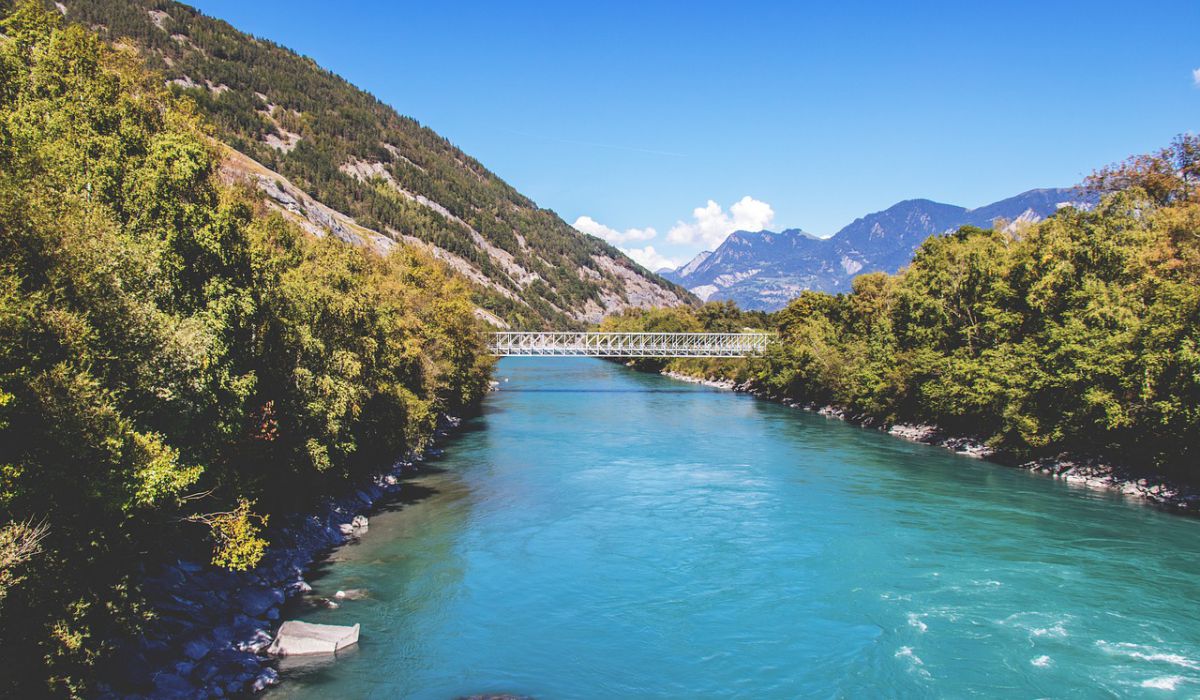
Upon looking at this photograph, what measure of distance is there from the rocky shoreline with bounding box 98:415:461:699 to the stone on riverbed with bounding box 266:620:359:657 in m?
0.34

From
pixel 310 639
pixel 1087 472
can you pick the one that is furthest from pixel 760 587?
pixel 1087 472

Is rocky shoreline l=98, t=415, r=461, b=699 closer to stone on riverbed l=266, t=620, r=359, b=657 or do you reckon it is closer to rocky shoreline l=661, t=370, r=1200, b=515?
stone on riverbed l=266, t=620, r=359, b=657

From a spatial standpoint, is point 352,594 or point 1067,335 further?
point 1067,335

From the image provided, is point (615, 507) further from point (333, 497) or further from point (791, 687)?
point (791, 687)

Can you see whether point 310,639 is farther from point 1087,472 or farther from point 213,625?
point 1087,472

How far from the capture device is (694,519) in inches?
1093

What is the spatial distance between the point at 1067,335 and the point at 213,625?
131 ft

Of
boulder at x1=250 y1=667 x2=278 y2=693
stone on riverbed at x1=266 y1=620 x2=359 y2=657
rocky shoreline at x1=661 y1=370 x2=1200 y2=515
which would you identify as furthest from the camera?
rocky shoreline at x1=661 y1=370 x2=1200 y2=515

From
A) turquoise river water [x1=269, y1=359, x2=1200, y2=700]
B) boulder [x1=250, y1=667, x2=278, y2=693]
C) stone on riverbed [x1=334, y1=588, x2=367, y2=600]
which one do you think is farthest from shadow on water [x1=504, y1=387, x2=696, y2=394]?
boulder [x1=250, y1=667, x2=278, y2=693]

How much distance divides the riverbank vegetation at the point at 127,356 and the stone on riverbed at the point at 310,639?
234 centimetres

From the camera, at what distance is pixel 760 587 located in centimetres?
2070

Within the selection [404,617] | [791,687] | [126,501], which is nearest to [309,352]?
[404,617]

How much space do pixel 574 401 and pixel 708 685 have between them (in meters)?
53.9

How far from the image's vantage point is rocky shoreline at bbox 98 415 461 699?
13.2 m
